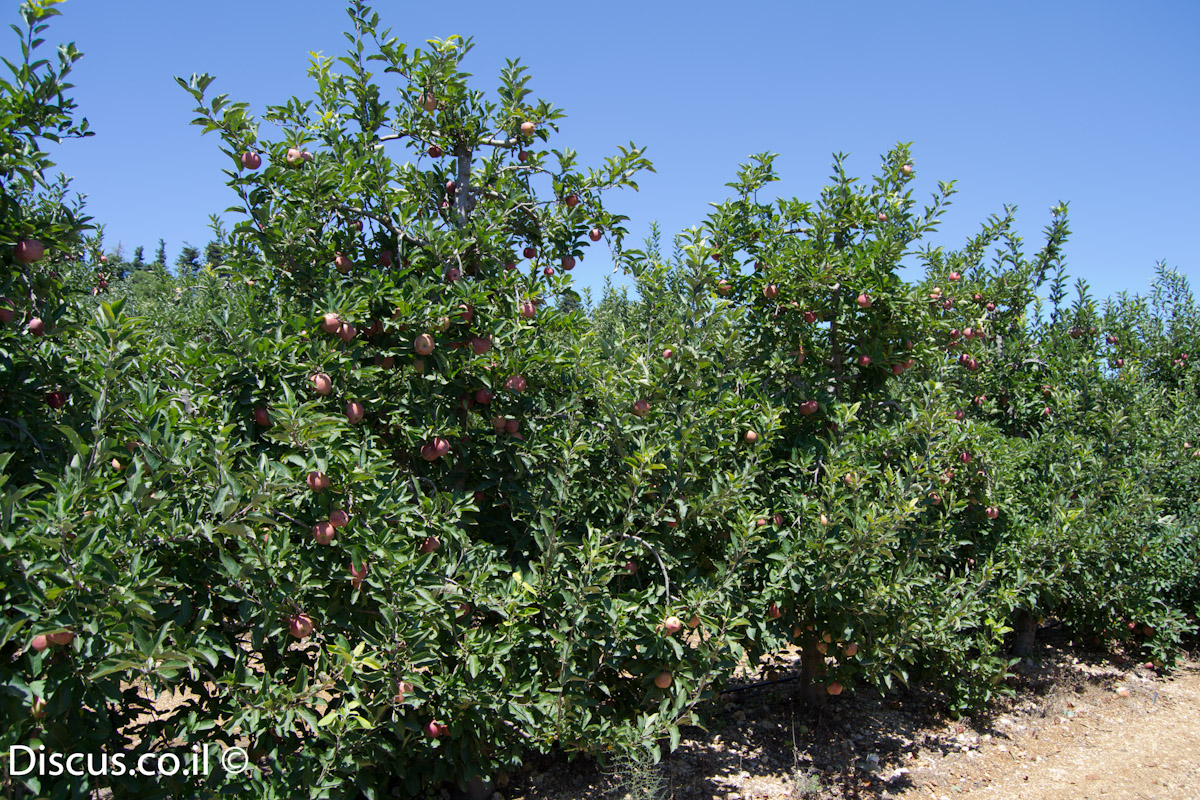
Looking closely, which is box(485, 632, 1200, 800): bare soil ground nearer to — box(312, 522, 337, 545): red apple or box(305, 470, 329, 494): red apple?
box(312, 522, 337, 545): red apple

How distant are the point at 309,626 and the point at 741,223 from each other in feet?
12.1

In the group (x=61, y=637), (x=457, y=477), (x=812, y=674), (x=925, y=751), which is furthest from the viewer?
(x=812, y=674)

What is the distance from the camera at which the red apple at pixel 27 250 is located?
2398mm

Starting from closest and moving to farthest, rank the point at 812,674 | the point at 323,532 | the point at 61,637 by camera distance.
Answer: the point at 61,637 < the point at 323,532 < the point at 812,674

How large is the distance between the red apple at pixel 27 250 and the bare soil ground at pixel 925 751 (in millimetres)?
3054

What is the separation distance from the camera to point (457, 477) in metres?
3.49

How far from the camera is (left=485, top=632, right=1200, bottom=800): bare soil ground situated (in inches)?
159

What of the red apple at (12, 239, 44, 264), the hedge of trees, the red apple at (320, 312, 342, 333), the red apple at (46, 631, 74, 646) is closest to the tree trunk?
the hedge of trees

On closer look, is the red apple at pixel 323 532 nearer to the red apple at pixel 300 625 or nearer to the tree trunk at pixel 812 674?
the red apple at pixel 300 625

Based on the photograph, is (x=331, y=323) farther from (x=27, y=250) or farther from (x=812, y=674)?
(x=812, y=674)

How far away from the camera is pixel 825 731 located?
4.74 metres

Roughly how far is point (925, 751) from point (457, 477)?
3.59 m

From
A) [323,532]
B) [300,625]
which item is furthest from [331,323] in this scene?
[300,625]

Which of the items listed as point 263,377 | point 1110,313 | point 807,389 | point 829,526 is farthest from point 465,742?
point 1110,313
